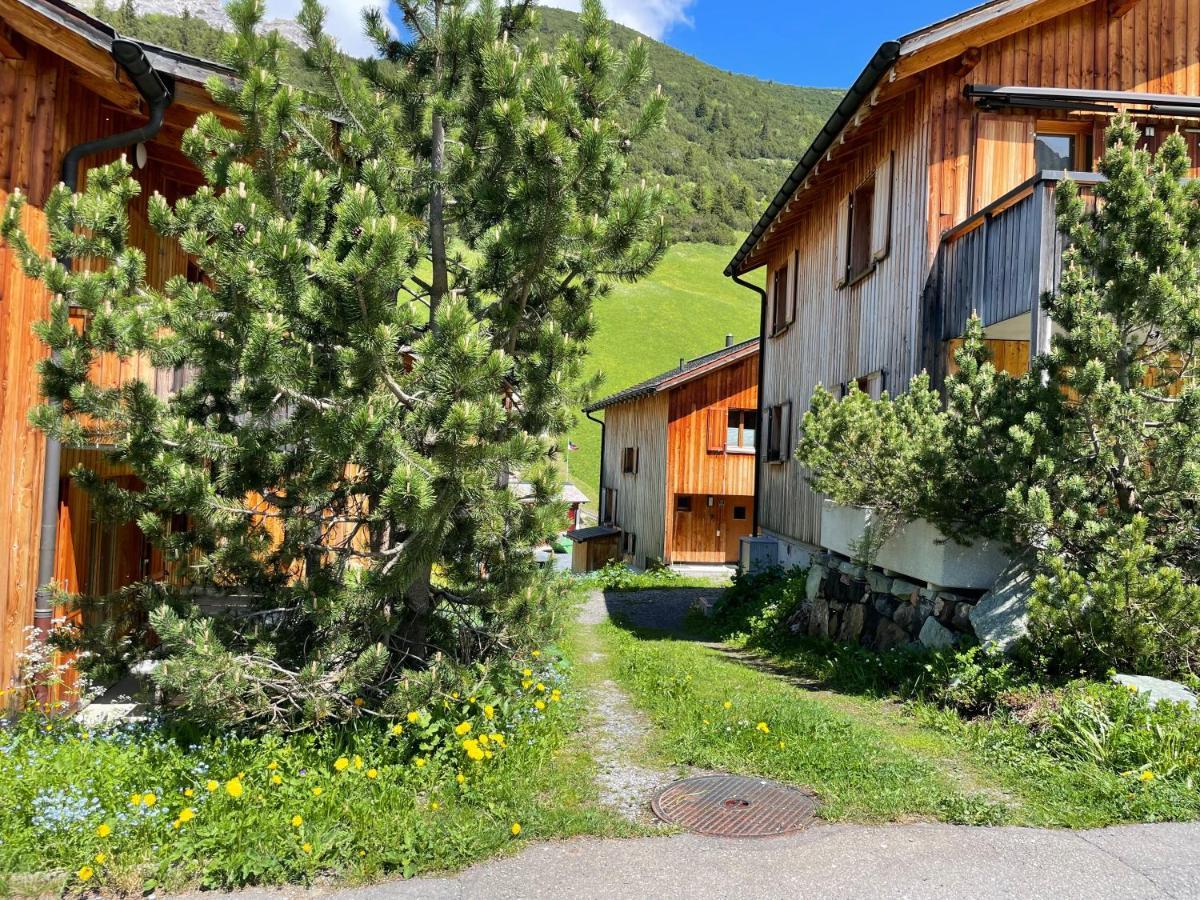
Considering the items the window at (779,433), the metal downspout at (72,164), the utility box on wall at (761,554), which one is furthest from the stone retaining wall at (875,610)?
the metal downspout at (72,164)

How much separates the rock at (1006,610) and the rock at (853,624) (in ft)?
7.99

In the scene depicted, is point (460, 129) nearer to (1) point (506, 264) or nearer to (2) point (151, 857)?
(1) point (506, 264)

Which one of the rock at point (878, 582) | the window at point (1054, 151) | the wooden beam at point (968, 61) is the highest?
the wooden beam at point (968, 61)

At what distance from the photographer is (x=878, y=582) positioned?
987 cm

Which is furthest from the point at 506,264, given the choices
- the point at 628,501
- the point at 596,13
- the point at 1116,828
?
the point at 628,501

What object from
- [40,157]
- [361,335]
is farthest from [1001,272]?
[40,157]

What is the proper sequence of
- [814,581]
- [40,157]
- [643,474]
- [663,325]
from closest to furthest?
[40,157] → [814,581] → [643,474] → [663,325]

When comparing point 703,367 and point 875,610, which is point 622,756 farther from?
point 703,367

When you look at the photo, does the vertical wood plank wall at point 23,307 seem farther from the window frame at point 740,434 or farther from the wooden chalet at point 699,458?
the window frame at point 740,434

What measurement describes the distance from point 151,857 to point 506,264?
3.85 meters

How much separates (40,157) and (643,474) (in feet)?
71.3

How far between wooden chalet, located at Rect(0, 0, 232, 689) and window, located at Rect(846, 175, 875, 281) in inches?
321

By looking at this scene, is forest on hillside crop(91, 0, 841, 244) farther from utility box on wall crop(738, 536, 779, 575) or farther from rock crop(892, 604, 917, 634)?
rock crop(892, 604, 917, 634)

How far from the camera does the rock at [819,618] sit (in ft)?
35.9
